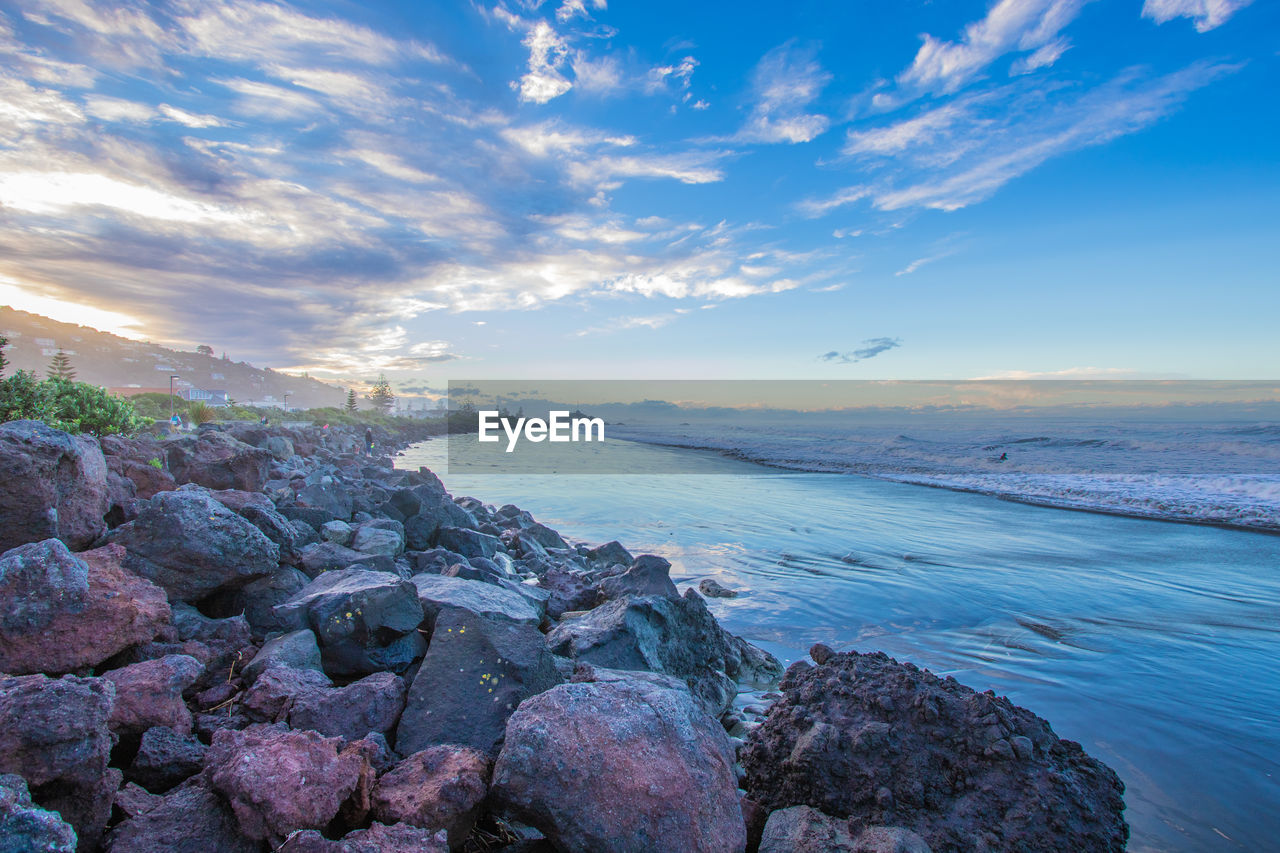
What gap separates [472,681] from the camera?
3.93 m

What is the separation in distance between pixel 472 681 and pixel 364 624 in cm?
120

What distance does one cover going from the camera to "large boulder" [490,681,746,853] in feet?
9.02

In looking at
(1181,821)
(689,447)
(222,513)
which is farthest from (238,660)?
(689,447)

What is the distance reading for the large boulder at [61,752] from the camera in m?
2.46

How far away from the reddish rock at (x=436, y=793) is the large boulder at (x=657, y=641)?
1.96 m

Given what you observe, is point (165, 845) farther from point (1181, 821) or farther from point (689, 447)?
point (689, 447)

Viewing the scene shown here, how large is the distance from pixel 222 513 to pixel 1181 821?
781 cm

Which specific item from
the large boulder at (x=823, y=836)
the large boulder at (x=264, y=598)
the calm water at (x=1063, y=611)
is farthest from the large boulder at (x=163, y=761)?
the calm water at (x=1063, y=611)

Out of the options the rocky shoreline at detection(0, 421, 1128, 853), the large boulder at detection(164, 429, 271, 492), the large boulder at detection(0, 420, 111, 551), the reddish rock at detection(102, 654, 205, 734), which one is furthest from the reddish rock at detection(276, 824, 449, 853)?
the large boulder at detection(164, 429, 271, 492)

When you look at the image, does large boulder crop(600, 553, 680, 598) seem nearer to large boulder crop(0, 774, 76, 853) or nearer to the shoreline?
large boulder crop(0, 774, 76, 853)

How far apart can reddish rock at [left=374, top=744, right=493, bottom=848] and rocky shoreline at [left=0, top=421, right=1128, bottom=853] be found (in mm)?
10

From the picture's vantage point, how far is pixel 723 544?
43.3 ft

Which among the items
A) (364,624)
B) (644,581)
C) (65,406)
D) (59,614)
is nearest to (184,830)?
(59,614)

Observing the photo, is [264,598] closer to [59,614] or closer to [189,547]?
[189,547]
